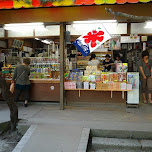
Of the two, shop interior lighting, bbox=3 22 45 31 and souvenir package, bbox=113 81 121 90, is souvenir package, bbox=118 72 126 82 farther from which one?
shop interior lighting, bbox=3 22 45 31

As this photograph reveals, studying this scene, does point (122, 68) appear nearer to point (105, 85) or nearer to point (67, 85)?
point (105, 85)

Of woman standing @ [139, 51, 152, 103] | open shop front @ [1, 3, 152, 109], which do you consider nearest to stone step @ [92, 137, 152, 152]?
open shop front @ [1, 3, 152, 109]

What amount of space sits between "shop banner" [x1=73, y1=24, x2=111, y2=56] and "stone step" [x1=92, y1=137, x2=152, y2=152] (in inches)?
122

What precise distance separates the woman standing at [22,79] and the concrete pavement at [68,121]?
531 millimetres

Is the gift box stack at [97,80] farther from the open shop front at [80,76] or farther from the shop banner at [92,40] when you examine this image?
the shop banner at [92,40]

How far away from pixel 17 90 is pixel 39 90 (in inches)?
33.0

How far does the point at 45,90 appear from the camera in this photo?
24.6 feet

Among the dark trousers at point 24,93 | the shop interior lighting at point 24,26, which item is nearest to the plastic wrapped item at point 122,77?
the shop interior lighting at point 24,26

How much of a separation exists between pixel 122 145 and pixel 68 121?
1.70 metres

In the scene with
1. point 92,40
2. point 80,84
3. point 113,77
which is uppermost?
point 92,40

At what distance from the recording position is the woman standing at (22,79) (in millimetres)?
7145

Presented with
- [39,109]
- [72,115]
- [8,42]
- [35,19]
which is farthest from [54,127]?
[8,42]

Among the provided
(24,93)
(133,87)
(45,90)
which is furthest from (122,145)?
(24,93)

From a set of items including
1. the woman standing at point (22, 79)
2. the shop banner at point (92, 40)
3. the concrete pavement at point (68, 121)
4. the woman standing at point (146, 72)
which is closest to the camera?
the concrete pavement at point (68, 121)
